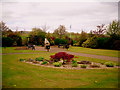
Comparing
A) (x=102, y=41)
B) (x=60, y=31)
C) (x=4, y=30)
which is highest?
(x=60, y=31)

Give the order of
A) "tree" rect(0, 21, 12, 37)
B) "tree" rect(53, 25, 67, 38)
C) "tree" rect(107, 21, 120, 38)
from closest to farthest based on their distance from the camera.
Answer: "tree" rect(107, 21, 120, 38)
"tree" rect(0, 21, 12, 37)
"tree" rect(53, 25, 67, 38)

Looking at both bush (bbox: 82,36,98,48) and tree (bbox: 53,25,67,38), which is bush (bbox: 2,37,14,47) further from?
tree (bbox: 53,25,67,38)

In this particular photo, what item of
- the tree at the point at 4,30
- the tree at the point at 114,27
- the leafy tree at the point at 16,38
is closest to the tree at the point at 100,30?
the tree at the point at 114,27

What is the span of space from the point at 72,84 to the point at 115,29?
32.6 m

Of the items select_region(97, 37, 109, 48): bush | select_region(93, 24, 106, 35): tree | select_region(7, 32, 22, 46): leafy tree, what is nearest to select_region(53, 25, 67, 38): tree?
select_region(93, 24, 106, 35): tree

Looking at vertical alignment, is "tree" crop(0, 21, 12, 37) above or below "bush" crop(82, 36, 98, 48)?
above

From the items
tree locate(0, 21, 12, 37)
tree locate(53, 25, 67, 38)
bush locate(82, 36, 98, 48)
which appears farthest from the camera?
tree locate(53, 25, 67, 38)

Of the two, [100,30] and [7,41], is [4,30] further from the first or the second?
[100,30]

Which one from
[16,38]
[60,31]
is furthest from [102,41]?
[16,38]

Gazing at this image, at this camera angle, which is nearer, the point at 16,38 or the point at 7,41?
the point at 7,41

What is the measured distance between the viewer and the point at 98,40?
92.0 feet

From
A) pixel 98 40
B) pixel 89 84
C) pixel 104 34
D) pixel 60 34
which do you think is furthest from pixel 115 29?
pixel 89 84

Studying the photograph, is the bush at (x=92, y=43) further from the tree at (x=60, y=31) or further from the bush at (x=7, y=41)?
the bush at (x=7, y=41)

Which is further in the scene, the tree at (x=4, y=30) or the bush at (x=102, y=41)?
the tree at (x=4, y=30)
